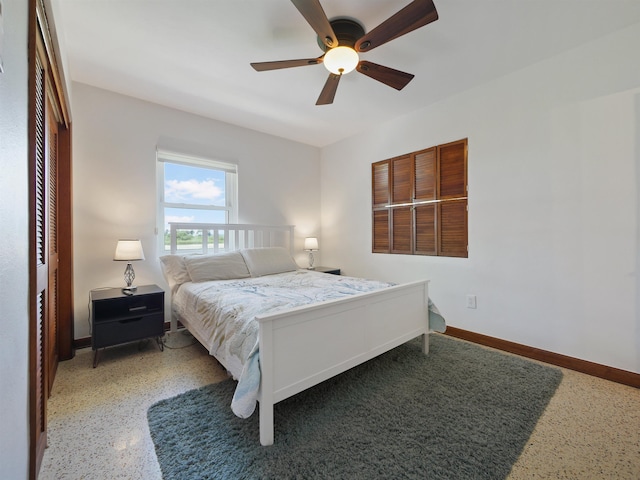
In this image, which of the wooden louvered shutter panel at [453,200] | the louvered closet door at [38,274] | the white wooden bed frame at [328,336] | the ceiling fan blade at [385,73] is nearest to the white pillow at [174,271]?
the white wooden bed frame at [328,336]

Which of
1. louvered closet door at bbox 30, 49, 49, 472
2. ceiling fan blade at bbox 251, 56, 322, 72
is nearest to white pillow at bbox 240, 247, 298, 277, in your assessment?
louvered closet door at bbox 30, 49, 49, 472

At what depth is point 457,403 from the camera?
1.79 metres

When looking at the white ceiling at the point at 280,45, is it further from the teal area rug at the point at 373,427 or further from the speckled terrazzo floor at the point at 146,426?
the teal area rug at the point at 373,427

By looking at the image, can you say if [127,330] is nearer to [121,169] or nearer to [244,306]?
[244,306]

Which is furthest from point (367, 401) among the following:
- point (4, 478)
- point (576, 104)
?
point (576, 104)

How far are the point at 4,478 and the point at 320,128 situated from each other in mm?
3886

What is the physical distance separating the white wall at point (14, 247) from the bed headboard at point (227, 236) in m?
2.29

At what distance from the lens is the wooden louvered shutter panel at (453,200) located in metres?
2.95

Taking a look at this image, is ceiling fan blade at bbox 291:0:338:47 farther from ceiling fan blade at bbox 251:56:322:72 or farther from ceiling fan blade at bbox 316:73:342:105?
ceiling fan blade at bbox 316:73:342:105

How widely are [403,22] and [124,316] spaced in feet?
9.78

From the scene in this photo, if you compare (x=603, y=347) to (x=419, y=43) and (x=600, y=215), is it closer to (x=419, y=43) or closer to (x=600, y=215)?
(x=600, y=215)

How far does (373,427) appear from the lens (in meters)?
1.58

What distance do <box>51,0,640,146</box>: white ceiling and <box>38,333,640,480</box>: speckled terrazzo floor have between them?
2281 millimetres

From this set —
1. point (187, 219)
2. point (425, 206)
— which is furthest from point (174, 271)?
point (425, 206)
